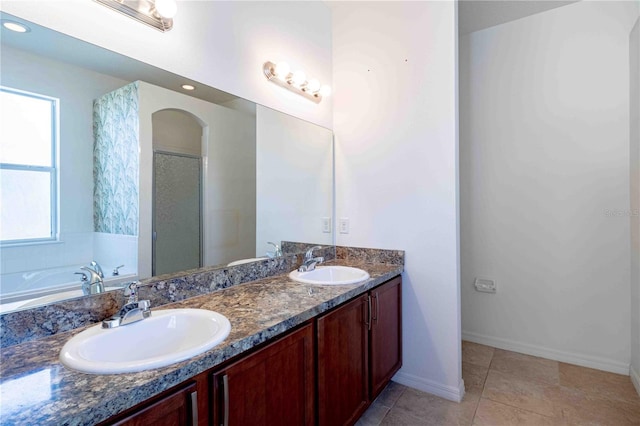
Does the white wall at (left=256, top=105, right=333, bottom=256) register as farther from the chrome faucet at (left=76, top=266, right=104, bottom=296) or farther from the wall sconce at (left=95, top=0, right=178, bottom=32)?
the chrome faucet at (left=76, top=266, right=104, bottom=296)

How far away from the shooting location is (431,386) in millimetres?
2111

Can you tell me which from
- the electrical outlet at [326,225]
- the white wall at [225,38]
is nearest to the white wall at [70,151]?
the white wall at [225,38]

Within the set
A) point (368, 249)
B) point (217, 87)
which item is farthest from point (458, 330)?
point (217, 87)

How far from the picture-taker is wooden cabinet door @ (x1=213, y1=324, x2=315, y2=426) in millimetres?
971

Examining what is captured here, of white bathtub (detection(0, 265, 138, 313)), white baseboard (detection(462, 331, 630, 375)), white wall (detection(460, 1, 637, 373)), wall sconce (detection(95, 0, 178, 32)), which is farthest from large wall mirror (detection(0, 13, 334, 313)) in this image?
white baseboard (detection(462, 331, 630, 375))

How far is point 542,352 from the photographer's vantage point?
8.52 feet

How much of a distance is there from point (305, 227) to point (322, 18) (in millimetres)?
1582

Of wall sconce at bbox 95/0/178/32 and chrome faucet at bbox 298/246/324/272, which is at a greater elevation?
wall sconce at bbox 95/0/178/32

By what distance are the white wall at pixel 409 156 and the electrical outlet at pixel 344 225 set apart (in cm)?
4

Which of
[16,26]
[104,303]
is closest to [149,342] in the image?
[104,303]

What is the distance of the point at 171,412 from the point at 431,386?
1812 mm

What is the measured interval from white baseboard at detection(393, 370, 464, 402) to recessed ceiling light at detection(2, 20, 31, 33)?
2571 mm

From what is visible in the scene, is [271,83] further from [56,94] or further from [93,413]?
[93,413]

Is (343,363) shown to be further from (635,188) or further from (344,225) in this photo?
(635,188)
